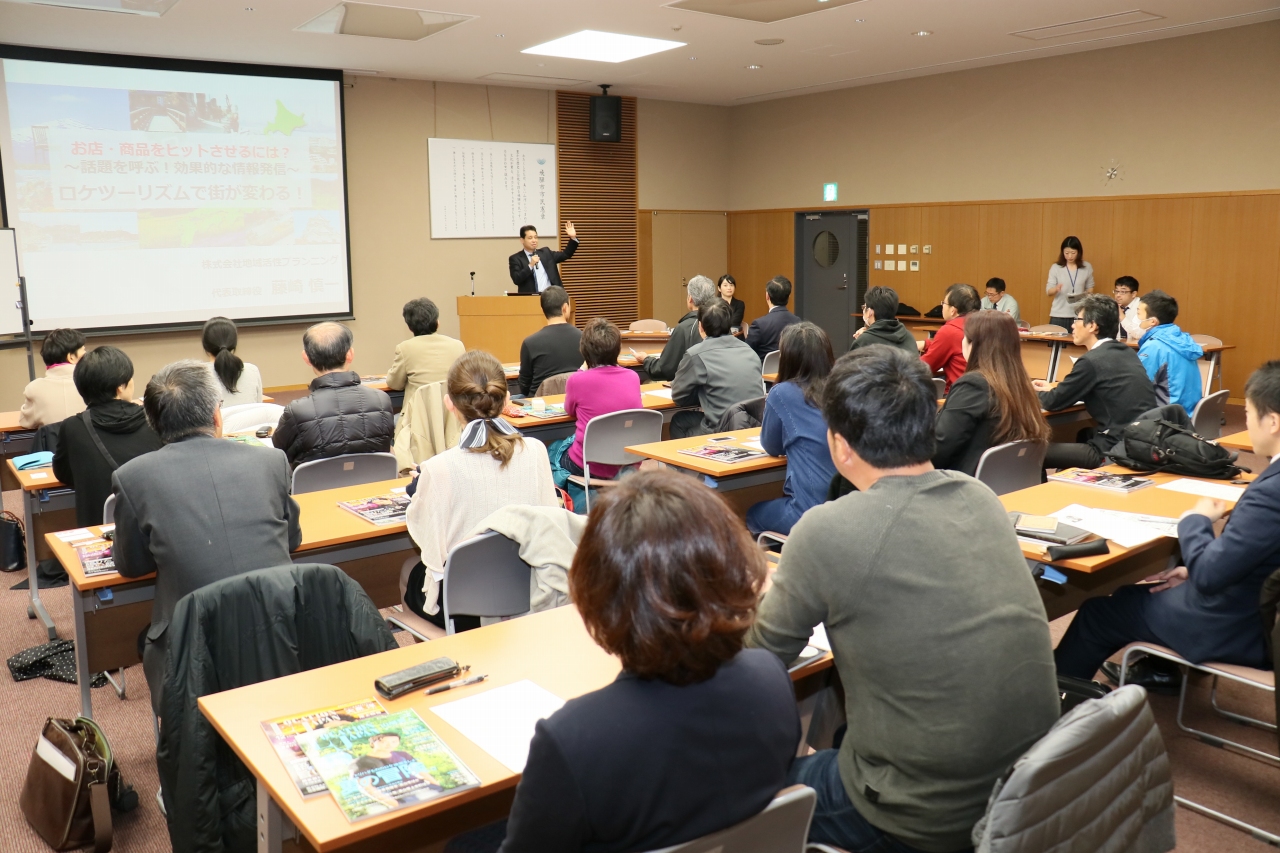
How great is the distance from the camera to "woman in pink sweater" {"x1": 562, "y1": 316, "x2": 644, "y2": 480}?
5.00 meters

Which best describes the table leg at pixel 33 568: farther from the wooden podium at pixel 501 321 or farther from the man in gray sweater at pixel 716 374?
the wooden podium at pixel 501 321

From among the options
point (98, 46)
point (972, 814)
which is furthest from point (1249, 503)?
point (98, 46)

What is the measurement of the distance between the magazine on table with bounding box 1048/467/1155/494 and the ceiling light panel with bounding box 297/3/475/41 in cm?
576

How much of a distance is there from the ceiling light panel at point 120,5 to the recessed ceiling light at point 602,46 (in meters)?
3.07

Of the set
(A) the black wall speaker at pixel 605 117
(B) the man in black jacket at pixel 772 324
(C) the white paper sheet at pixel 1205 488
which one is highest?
(A) the black wall speaker at pixel 605 117

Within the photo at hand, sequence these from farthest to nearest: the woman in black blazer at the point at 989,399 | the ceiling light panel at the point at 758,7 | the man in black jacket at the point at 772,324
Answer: the man in black jacket at the point at 772,324 → the ceiling light panel at the point at 758,7 → the woman in black blazer at the point at 989,399

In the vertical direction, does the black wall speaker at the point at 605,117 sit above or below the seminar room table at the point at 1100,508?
above

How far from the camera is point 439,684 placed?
194 cm

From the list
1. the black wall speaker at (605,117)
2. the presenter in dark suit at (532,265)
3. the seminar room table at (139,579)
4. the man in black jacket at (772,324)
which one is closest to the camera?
the seminar room table at (139,579)

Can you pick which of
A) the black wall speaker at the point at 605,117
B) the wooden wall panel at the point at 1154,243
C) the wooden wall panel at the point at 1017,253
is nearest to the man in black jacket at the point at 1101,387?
the wooden wall panel at the point at 1154,243

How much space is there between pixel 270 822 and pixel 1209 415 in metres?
5.01

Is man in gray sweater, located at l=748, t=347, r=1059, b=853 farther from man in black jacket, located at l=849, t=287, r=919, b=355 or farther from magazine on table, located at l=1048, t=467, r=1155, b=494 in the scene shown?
man in black jacket, located at l=849, t=287, r=919, b=355

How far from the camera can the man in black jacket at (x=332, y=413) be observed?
3.99 meters

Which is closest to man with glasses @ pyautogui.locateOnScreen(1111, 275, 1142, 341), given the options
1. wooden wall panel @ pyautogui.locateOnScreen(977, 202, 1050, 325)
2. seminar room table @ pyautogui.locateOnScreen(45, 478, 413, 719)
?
wooden wall panel @ pyautogui.locateOnScreen(977, 202, 1050, 325)
